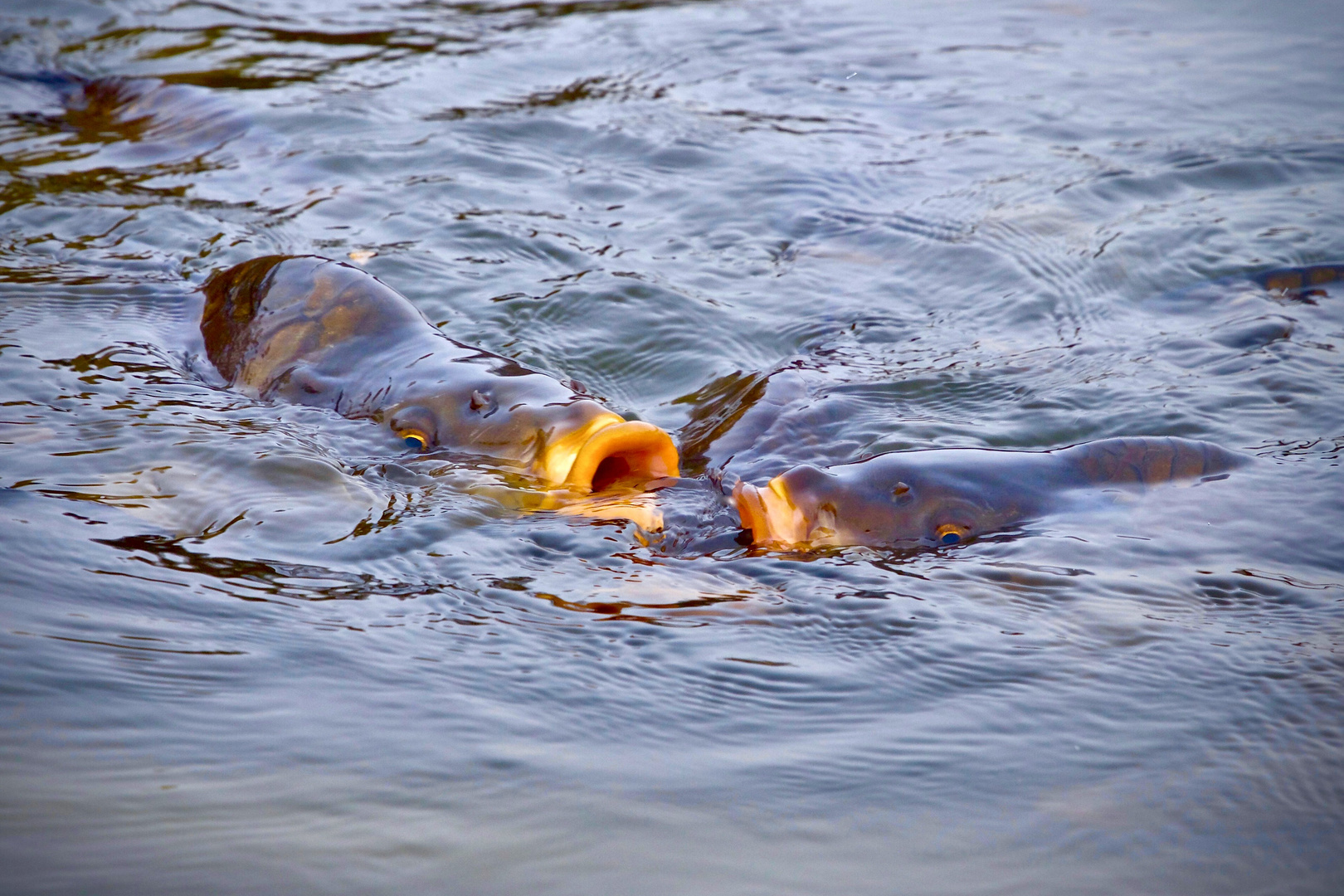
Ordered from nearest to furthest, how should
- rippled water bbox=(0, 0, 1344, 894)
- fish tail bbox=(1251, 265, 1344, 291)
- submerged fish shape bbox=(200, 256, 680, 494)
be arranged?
1. rippled water bbox=(0, 0, 1344, 894)
2. submerged fish shape bbox=(200, 256, 680, 494)
3. fish tail bbox=(1251, 265, 1344, 291)

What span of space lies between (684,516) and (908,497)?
Result: 61cm

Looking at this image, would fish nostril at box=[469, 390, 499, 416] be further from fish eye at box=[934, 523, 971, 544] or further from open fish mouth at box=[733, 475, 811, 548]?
fish eye at box=[934, 523, 971, 544]

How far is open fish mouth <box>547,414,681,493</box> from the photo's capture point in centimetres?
325

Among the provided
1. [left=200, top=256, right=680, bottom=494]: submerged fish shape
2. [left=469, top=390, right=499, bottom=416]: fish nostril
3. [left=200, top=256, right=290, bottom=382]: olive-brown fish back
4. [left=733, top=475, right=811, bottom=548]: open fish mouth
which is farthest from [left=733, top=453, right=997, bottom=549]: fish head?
[left=200, top=256, right=290, bottom=382]: olive-brown fish back

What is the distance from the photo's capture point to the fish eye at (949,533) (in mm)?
3268

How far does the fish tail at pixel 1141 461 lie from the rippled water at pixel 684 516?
0.10 metres

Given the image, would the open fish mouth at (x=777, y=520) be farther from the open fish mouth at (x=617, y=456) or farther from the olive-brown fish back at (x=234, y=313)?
the olive-brown fish back at (x=234, y=313)

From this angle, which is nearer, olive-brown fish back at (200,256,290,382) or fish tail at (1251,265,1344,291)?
olive-brown fish back at (200,256,290,382)

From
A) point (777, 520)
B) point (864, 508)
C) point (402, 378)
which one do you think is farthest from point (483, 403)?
point (864, 508)

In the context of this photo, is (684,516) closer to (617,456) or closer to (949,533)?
(617,456)

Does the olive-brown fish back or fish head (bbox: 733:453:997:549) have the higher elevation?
the olive-brown fish back

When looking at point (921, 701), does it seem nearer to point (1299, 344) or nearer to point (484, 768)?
point (484, 768)

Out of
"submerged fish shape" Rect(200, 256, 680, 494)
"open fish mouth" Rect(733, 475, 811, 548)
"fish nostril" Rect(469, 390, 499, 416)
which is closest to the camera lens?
"open fish mouth" Rect(733, 475, 811, 548)

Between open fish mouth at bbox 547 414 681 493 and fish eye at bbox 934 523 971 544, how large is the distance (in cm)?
75
